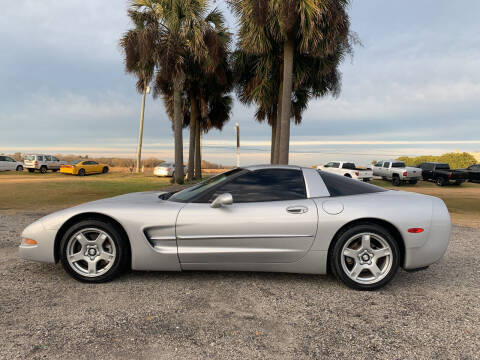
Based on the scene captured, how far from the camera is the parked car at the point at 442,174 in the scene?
2308 cm

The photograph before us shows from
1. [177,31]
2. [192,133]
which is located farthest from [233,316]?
[192,133]

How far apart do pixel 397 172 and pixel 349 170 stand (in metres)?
3.91

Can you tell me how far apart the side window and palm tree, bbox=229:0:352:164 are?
31.2 ft

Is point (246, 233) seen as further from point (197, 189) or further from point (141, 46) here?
point (141, 46)

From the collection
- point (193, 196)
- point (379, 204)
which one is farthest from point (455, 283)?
point (193, 196)

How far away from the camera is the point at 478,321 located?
262cm

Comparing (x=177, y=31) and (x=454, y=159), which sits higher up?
(x=177, y=31)

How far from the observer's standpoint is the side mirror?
3.07 metres

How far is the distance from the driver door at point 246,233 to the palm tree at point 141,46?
47.1 ft

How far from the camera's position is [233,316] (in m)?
2.63

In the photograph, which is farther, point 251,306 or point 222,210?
point 222,210

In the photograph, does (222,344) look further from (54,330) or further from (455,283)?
(455,283)

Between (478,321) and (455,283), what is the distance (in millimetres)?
974

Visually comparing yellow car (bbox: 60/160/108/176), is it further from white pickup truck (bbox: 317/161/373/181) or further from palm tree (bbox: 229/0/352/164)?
white pickup truck (bbox: 317/161/373/181)
